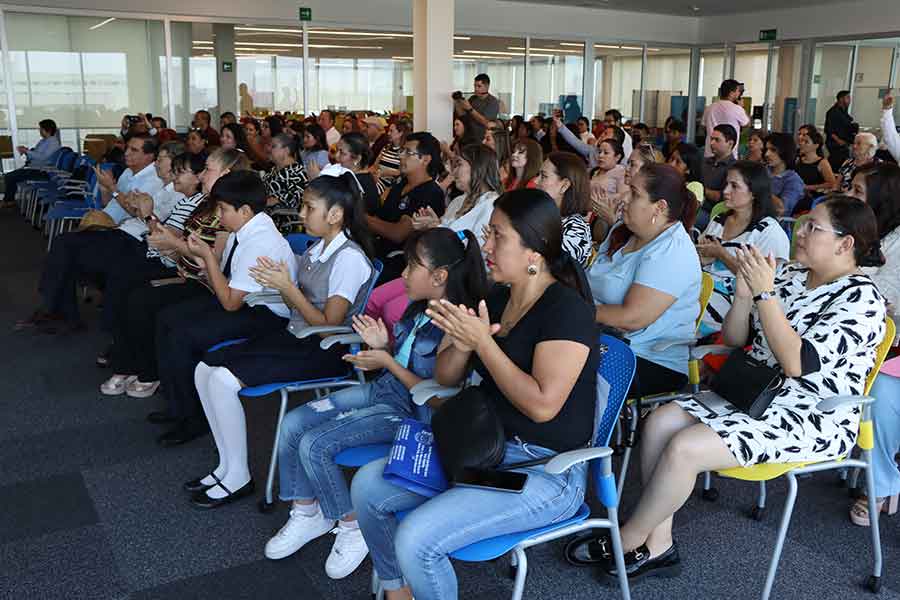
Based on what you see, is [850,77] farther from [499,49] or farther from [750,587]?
[750,587]

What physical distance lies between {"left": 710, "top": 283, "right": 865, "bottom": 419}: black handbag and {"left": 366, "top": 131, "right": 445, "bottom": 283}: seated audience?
270 centimetres

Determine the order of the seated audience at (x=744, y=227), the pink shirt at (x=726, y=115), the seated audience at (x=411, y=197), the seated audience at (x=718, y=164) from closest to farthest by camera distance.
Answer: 1. the seated audience at (x=744, y=227)
2. the seated audience at (x=411, y=197)
3. the seated audience at (x=718, y=164)
4. the pink shirt at (x=726, y=115)

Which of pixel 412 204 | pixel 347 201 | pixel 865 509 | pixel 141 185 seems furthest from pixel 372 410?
pixel 141 185

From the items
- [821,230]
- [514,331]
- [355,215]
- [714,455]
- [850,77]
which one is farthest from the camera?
[850,77]

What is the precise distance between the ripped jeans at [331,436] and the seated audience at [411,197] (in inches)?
89.3

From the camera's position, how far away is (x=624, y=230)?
3.43 meters

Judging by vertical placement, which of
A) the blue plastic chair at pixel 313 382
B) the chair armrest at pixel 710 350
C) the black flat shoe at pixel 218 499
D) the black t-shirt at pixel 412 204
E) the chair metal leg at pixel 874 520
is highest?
the black t-shirt at pixel 412 204

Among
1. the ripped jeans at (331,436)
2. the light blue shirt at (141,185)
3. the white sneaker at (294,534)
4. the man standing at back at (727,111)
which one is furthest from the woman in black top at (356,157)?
the man standing at back at (727,111)

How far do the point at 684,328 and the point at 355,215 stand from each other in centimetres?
138

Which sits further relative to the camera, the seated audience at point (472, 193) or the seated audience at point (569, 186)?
Result: the seated audience at point (472, 193)

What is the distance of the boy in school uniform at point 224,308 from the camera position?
340 centimetres

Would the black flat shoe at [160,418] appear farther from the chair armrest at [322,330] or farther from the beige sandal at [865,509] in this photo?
the beige sandal at [865,509]

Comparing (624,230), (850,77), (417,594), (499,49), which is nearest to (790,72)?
(850,77)

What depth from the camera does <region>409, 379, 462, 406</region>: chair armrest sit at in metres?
2.28
